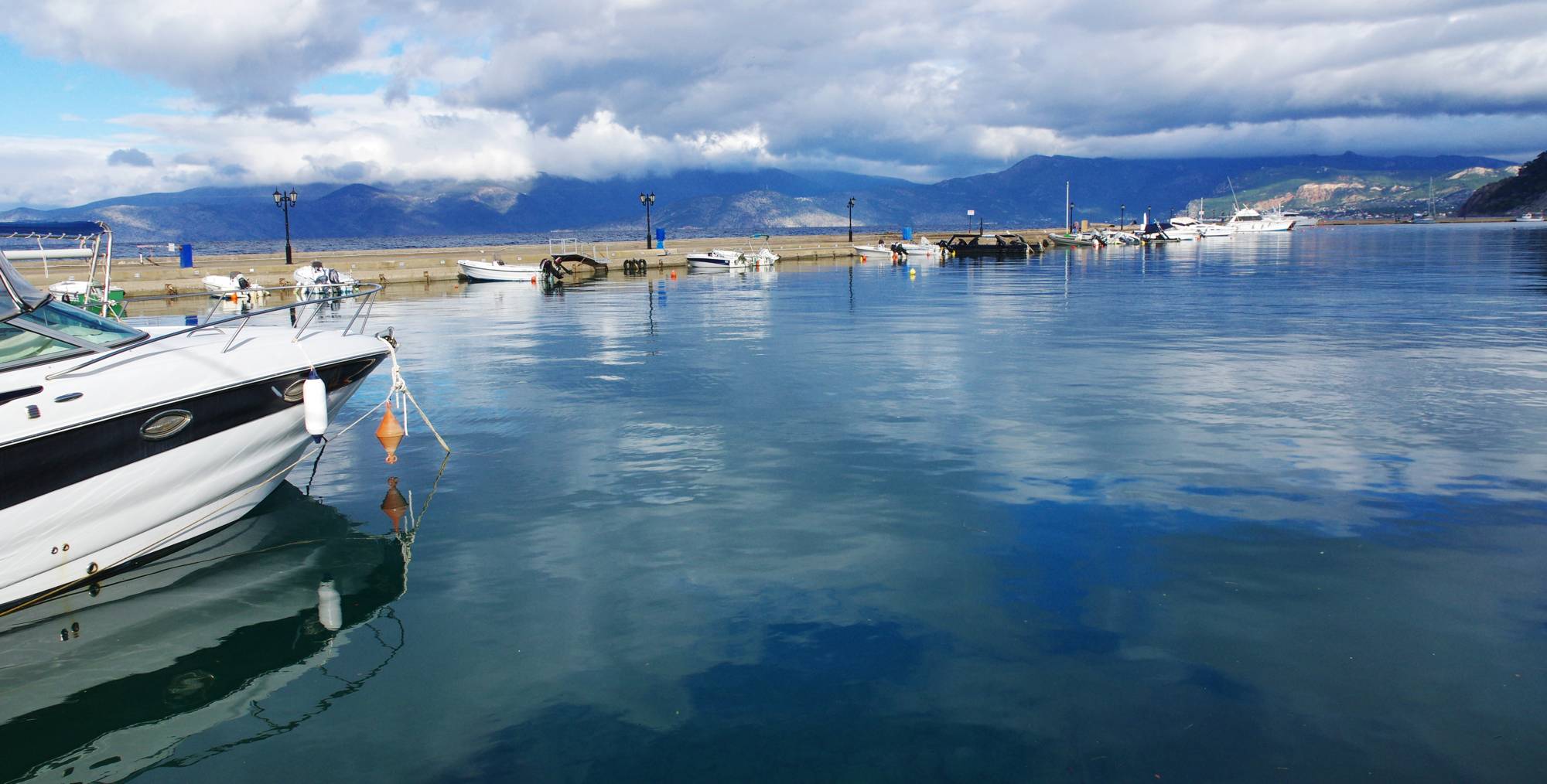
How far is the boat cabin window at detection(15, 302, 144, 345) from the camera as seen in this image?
31.4 ft

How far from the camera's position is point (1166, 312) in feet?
113

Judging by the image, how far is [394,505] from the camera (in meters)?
11.7

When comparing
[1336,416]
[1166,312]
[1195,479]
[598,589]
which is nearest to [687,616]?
[598,589]

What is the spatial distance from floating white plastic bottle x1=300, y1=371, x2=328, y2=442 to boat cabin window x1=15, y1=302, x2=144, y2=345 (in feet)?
5.79

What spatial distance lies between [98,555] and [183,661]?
2360mm

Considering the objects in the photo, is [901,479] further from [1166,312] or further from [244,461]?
[1166,312]

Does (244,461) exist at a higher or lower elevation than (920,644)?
higher

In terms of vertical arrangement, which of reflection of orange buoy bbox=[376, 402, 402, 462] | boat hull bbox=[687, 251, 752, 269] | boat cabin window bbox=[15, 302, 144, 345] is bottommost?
reflection of orange buoy bbox=[376, 402, 402, 462]

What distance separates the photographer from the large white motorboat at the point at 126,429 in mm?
8430

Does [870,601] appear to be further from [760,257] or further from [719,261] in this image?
[760,257]

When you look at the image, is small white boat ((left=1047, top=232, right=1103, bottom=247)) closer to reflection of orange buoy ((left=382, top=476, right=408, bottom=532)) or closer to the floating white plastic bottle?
reflection of orange buoy ((left=382, top=476, right=408, bottom=532))

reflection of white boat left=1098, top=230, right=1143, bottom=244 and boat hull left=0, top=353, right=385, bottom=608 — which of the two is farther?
reflection of white boat left=1098, top=230, right=1143, bottom=244

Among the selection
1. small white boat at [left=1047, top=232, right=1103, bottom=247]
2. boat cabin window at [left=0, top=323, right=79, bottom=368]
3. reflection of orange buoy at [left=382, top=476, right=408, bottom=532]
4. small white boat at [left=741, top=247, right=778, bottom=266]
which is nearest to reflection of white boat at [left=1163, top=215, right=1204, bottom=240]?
small white boat at [left=1047, top=232, right=1103, bottom=247]

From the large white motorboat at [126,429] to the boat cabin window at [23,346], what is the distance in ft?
0.04
